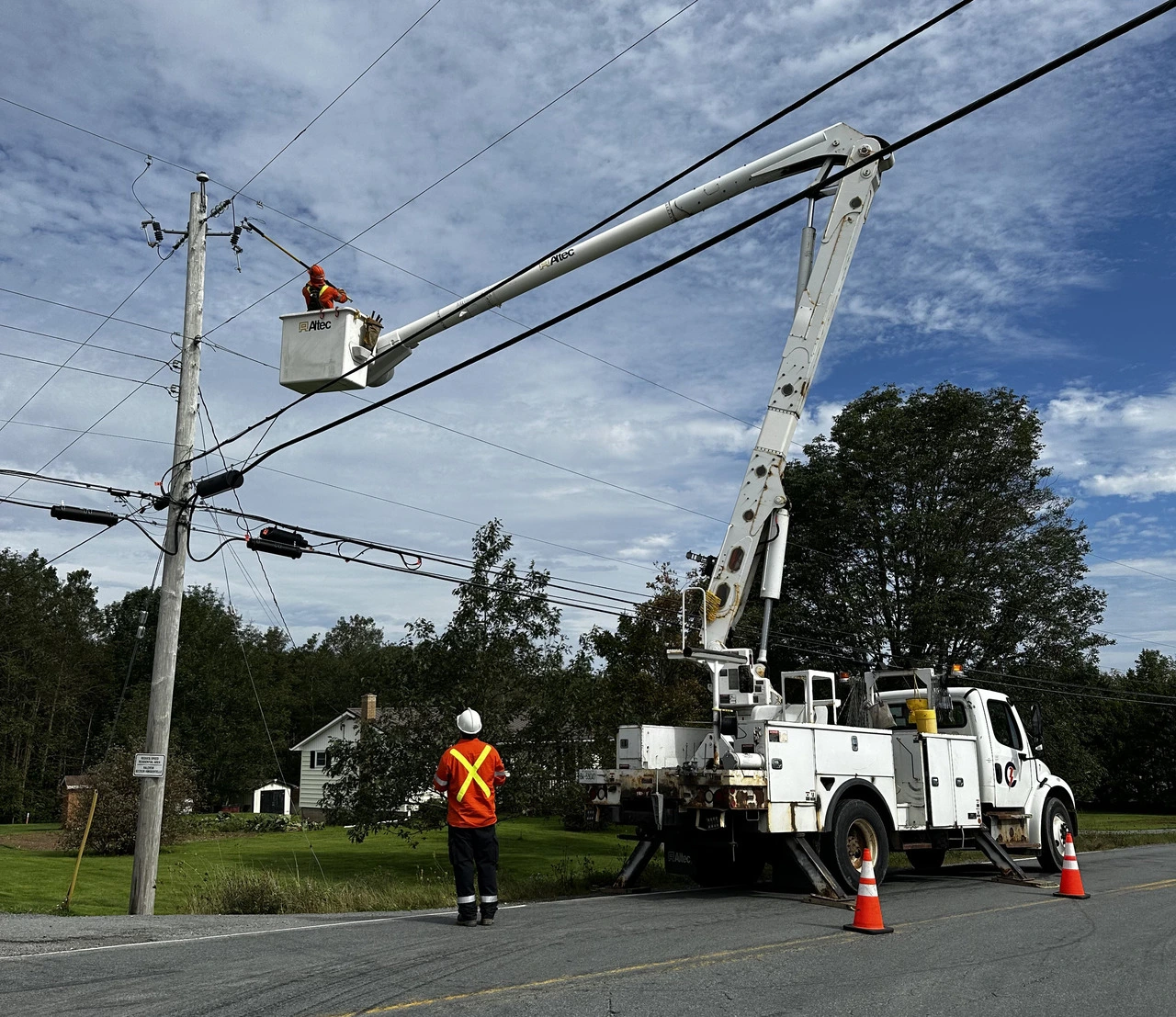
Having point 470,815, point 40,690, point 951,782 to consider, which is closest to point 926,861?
point 951,782

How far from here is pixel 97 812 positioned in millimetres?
30984

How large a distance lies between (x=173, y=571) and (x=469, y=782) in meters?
7.57

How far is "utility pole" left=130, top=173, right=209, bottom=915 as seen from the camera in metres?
14.1

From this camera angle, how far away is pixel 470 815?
9180mm

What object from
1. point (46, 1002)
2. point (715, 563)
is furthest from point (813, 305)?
point (46, 1002)

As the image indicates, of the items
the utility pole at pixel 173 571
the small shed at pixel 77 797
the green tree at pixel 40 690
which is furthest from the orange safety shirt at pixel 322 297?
the green tree at pixel 40 690

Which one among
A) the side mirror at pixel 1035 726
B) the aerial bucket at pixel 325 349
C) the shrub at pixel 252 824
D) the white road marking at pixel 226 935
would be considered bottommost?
the shrub at pixel 252 824

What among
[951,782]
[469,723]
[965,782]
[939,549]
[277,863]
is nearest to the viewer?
[469,723]

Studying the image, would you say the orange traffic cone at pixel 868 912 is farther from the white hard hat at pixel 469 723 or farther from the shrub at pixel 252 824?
the shrub at pixel 252 824

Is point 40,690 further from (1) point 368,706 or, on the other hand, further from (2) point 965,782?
(2) point 965,782

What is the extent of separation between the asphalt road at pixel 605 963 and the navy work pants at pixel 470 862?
0.76 ft

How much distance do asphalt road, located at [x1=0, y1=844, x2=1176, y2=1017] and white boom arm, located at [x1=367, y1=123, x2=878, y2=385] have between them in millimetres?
6210

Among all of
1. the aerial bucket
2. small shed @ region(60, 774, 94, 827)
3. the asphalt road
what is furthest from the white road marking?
small shed @ region(60, 774, 94, 827)

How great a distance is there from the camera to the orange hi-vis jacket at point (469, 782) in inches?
360
